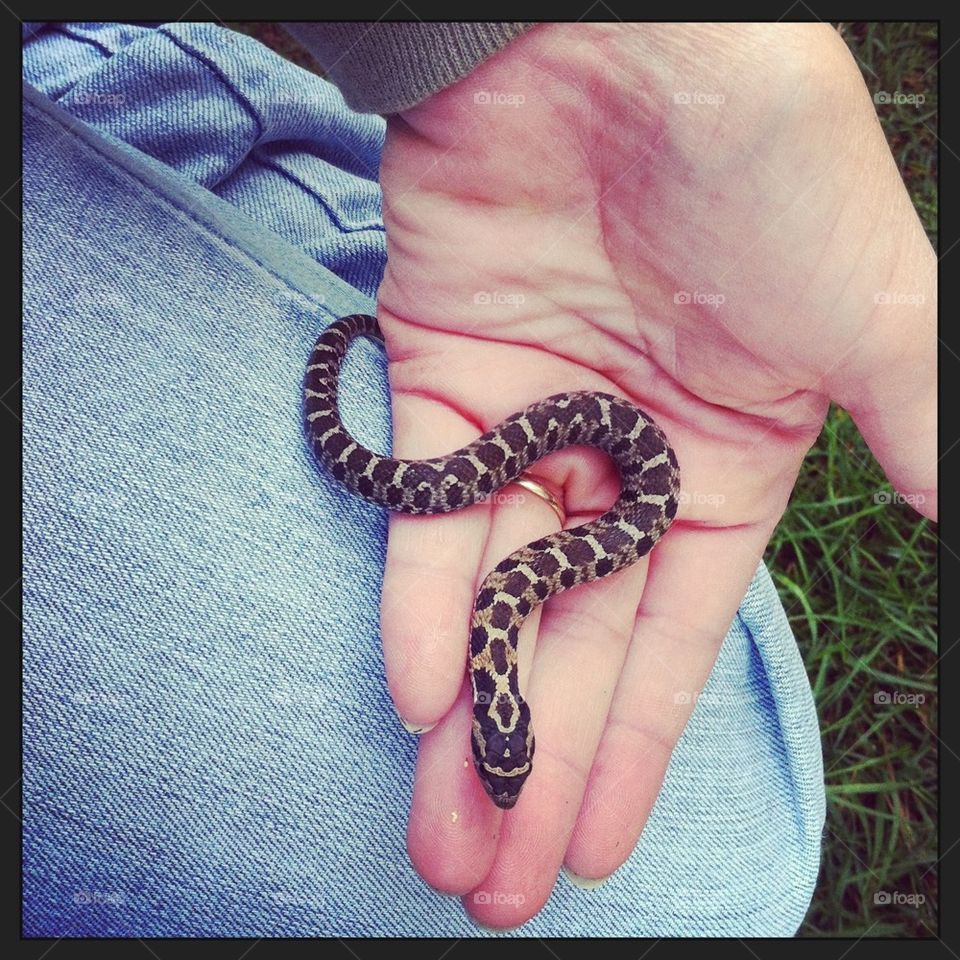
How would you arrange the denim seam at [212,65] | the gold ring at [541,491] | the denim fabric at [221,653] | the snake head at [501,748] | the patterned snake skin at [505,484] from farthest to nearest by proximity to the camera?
1. the denim seam at [212,65]
2. the gold ring at [541,491]
3. the patterned snake skin at [505,484]
4. the snake head at [501,748]
5. the denim fabric at [221,653]

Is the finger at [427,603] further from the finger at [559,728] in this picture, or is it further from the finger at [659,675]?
the finger at [659,675]

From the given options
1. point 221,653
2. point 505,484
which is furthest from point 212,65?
point 221,653

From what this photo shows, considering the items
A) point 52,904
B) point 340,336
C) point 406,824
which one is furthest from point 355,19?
point 52,904

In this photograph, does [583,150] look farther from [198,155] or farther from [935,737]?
[935,737]

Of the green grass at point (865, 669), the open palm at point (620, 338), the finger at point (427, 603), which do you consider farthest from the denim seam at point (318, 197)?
the green grass at point (865, 669)

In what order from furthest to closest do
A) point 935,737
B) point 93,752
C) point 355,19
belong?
point 935,737 → point 355,19 → point 93,752

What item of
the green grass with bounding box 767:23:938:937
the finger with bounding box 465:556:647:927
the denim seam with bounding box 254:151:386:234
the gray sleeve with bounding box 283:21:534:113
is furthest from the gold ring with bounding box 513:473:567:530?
the green grass with bounding box 767:23:938:937

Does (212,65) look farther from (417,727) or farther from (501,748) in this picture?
(501,748)
